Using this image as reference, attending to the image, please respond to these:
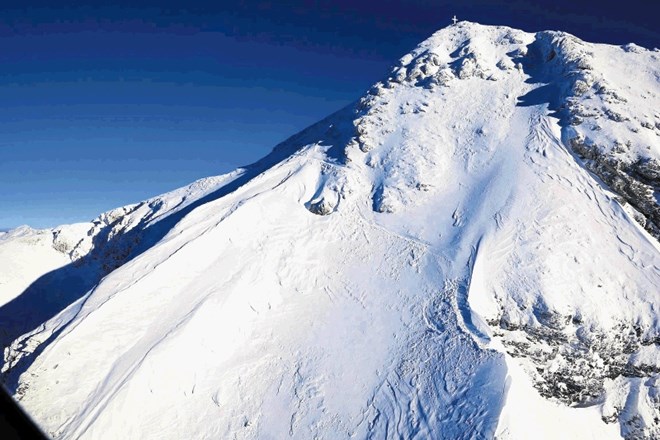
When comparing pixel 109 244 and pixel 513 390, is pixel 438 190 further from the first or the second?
pixel 109 244

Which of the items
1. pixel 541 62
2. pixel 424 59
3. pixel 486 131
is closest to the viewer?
pixel 486 131

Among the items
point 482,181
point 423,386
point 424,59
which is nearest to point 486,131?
point 482,181

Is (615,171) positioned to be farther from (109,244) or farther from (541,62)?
(109,244)

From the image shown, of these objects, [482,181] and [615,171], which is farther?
[482,181]

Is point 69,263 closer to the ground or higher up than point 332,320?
closer to the ground

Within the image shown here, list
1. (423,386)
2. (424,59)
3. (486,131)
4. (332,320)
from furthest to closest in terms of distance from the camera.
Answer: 1. (424,59)
2. (486,131)
3. (332,320)
4. (423,386)

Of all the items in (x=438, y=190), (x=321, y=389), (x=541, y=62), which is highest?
(x=541, y=62)

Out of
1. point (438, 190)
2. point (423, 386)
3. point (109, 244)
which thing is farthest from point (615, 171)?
point (109, 244)
